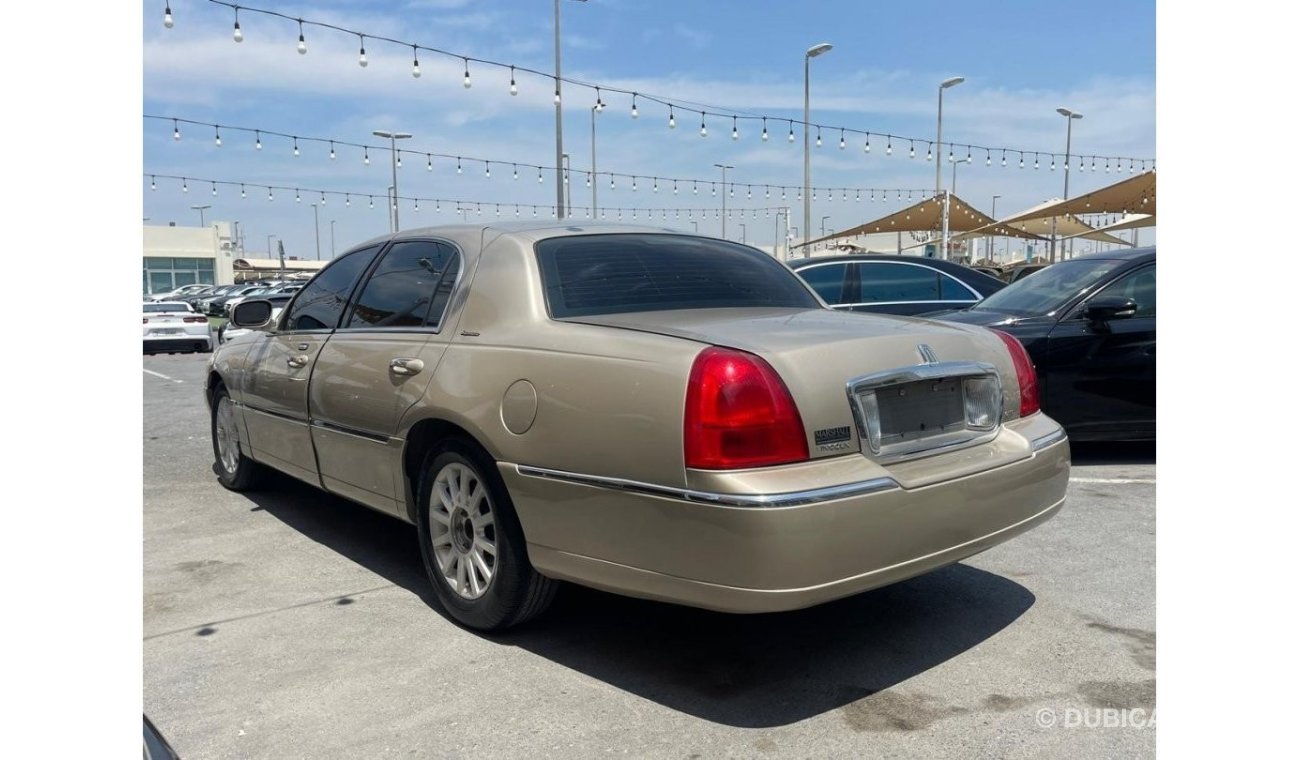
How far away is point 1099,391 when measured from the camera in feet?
21.5

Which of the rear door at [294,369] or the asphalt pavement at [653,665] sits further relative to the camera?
the rear door at [294,369]

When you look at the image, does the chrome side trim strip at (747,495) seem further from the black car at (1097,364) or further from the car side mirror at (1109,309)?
the car side mirror at (1109,309)

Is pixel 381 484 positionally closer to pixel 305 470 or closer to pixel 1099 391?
pixel 305 470

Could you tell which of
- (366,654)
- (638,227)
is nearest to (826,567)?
(366,654)

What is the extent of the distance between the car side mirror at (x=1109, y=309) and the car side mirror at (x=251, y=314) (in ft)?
16.6

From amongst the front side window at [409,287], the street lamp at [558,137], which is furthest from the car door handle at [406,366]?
the street lamp at [558,137]

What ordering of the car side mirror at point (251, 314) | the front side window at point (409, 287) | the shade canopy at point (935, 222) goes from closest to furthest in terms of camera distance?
the front side window at point (409, 287) → the car side mirror at point (251, 314) → the shade canopy at point (935, 222)

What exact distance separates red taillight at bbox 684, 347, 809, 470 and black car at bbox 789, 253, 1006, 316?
6632 millimetres

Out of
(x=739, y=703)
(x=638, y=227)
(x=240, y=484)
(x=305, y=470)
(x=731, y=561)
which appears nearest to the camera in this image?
(x=731, y=561)

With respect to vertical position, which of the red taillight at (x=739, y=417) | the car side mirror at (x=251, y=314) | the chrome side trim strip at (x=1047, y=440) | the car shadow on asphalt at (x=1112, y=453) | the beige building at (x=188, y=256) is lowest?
the car shadow on asphalt at (x=1112, y=453)

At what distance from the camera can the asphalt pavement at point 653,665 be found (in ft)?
9.44

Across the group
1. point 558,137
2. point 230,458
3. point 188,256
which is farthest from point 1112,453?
point 188,256

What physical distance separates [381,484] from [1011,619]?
2541mm

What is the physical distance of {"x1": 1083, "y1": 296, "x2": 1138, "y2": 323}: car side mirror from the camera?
645 cm
